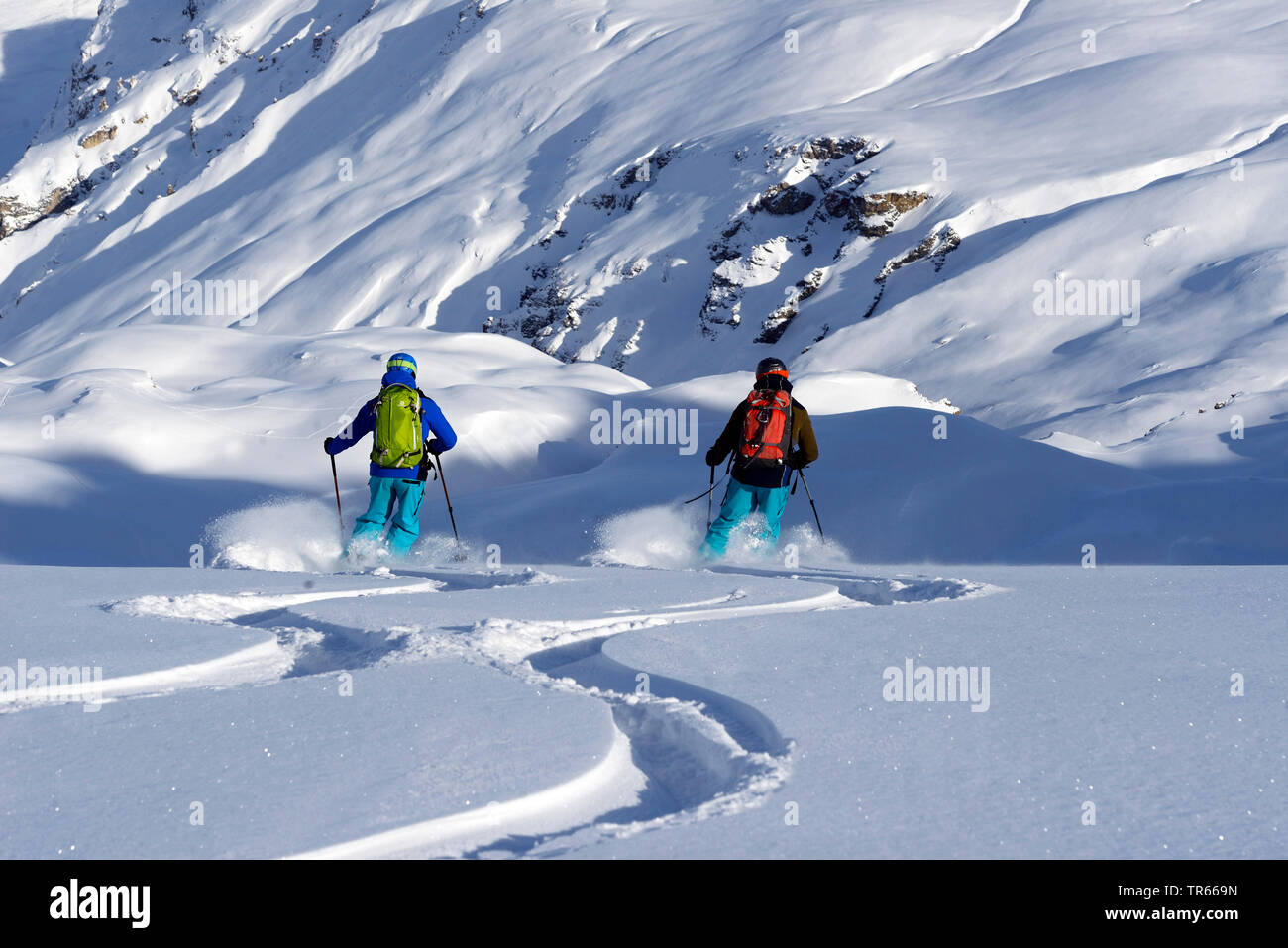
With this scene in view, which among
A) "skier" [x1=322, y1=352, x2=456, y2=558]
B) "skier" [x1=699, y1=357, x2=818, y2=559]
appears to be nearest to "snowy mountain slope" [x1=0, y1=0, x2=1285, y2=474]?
"skier" [x1=699, y1=357, x2=818, y2=559]

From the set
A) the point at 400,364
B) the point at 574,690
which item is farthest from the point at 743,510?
the point at 574,690

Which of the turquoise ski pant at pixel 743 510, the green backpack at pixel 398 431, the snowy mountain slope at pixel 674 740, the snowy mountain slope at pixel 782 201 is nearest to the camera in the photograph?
the snowy mountain slope at pixel 674 740

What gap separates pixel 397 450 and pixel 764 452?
2.61m

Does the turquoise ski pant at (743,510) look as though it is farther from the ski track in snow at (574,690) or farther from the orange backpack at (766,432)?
the ski track in snow at (574,690)

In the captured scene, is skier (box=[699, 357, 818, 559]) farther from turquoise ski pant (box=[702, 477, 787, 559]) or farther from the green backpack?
the green backpack

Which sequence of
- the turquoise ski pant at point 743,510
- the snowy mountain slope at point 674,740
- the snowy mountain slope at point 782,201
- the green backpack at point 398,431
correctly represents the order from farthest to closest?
1. the snowy mountain slope at point 782,201
2. the turquoise ski pant at point 743,510
3. the green backpack at point 398,431
4. the snowy mountain slope at point 674,740

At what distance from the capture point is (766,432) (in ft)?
29.1

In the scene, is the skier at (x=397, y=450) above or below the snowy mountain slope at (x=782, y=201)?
below

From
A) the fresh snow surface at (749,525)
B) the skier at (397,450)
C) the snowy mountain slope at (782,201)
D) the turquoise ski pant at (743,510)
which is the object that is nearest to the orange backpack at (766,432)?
the turquoise ski pant at (743,510)

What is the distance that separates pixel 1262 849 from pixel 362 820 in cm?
165

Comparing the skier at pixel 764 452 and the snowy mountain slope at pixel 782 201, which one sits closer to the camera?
the skier at pixel 764 452

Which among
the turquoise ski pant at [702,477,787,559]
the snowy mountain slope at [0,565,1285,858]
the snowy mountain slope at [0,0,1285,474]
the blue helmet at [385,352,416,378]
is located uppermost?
the snowy mountain slope at [0,0,1285,474]

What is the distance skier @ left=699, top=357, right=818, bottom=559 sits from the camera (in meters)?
8.89

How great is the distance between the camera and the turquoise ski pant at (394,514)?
888cm
